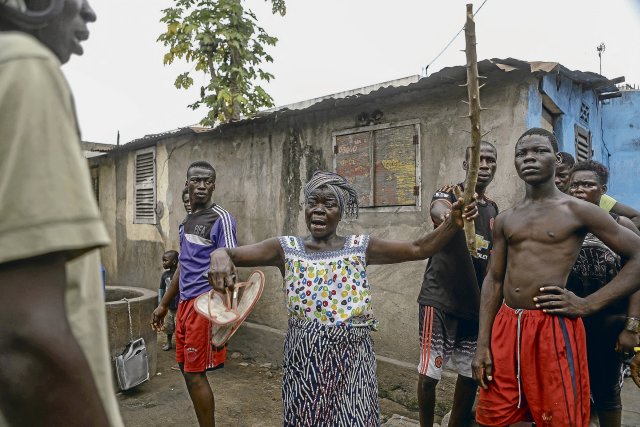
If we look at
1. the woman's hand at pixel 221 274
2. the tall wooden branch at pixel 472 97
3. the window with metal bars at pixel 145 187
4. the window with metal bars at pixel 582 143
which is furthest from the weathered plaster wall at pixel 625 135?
the window with metal bars at pixel 145 187

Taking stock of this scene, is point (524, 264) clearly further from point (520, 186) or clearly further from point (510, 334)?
point (520, 186)

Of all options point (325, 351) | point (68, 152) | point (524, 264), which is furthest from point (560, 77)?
point (68, 152)

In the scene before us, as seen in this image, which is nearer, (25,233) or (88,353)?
(25,233)

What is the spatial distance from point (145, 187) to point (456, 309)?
684 cm

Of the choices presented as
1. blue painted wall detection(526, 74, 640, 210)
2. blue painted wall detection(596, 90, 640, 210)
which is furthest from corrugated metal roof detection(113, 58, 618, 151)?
blue painted wall detection(596, 90, 640, 210)

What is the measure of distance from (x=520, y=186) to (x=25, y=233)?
4204mm

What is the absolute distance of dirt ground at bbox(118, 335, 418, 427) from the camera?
14.7ft

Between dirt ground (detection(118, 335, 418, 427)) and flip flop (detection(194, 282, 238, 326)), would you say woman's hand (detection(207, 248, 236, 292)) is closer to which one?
flip flop (detection(194, 282, 238, 326))

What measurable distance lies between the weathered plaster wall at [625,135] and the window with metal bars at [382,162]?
12.5 ft

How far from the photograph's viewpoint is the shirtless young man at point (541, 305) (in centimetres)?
241

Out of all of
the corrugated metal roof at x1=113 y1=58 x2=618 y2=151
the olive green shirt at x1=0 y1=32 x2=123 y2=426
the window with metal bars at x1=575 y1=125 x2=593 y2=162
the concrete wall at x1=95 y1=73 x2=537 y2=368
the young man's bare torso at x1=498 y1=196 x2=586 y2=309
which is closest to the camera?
the olive green shirt at x1=0 y1=32 x2=123 y2=426

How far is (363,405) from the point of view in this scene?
7.76ft

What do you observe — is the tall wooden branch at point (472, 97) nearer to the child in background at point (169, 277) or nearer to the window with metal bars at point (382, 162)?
the window with metal bars at point (382, 162)

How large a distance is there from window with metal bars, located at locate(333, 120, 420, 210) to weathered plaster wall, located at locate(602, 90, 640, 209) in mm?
3825
